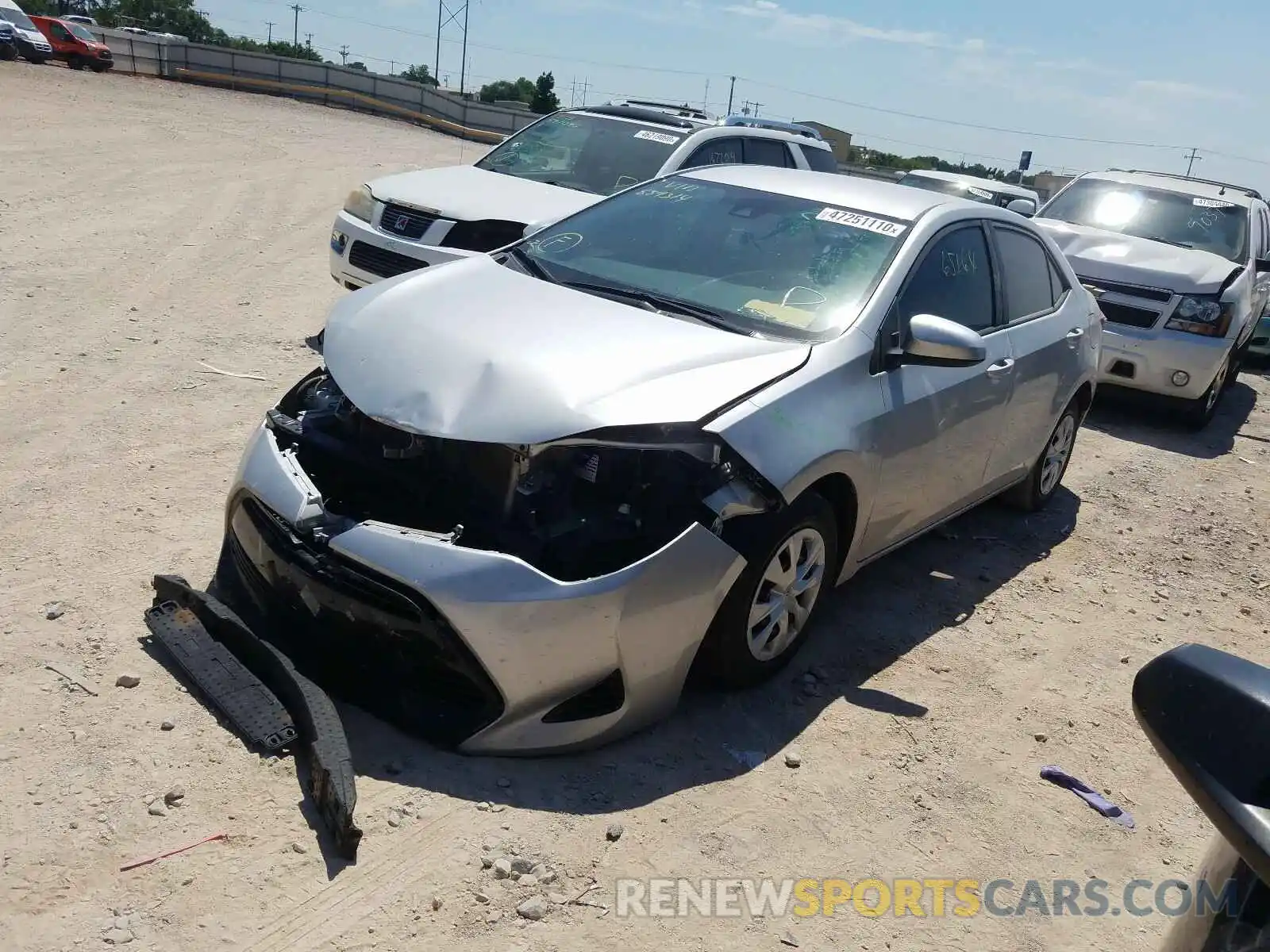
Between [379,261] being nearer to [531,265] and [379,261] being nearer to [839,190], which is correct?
[531,265]

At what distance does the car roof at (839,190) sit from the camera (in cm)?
487

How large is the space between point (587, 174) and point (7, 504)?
5390mm

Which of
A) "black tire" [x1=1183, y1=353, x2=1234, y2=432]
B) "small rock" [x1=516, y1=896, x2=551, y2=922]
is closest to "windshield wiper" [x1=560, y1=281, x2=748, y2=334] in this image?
"small rock" [x1=516, y1=896, x2=551, y2=922]

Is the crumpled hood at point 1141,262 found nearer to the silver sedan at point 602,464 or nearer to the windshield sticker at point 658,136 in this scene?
the windshield sticker at point 658,136

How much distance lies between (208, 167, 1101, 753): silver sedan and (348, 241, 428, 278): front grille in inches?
116

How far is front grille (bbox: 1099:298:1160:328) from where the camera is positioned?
8.77m

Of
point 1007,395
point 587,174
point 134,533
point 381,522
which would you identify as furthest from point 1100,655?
point 587,174

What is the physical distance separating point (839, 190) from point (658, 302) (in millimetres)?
1273

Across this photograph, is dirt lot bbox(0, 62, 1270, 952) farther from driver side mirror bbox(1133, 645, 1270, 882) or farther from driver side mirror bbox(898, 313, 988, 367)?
driver side mirror bbox(1133, 645, 1270, 882)

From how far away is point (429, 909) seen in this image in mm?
2840

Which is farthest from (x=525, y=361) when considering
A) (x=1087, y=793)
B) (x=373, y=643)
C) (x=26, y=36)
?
(x=26, y=36)

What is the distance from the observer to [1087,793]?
12.5ft

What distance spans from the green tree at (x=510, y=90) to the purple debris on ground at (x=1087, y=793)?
250 ft

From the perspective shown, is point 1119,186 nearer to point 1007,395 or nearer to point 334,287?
point 1007,395
